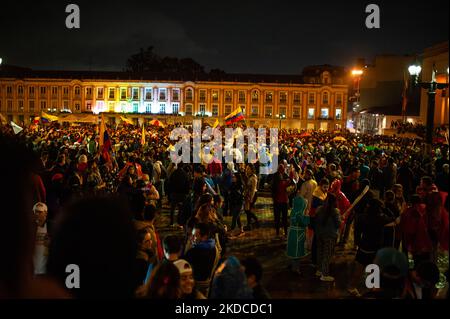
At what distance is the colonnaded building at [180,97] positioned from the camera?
77.3m

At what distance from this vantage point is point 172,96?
78062 millimetres

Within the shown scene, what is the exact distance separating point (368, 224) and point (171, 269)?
3.76 meters

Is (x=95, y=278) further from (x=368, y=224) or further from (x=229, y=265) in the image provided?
(x=368, y=224)

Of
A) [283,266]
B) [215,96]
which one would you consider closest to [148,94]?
[215,96]

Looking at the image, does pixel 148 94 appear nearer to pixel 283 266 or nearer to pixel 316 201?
pixel 316 201

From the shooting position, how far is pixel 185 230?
6203 millimetres

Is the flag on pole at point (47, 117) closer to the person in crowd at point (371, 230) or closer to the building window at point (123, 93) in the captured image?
the person in crowd at point (371, 230)

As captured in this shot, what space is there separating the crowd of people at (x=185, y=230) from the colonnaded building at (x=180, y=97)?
65.0 m

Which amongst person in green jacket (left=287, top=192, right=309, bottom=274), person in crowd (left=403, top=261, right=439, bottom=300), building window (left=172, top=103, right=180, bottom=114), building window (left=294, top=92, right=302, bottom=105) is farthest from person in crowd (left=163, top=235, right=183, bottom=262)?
building window (left=294, top=92, right=302, bottom=105)

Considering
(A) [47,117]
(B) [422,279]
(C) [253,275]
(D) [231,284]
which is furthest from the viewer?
(A) [47,117]

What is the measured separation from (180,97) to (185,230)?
73.4 m
